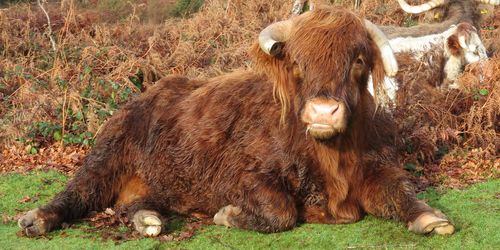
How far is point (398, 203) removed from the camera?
199 inches

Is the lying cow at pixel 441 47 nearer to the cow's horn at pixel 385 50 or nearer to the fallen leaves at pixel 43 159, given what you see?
the cow's horn at pixel 385 50

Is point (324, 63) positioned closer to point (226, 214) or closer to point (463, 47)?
point (226, 214)

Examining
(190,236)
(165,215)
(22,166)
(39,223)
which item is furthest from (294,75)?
(22,166)

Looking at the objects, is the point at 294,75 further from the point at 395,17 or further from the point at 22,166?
the point at 395,17

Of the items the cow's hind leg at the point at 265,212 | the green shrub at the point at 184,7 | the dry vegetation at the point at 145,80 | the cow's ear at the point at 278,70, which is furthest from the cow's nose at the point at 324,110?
the green shrub at the point at 184,7

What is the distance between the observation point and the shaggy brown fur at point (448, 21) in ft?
32.6

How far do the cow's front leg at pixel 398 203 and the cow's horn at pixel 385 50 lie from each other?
32.2 inches

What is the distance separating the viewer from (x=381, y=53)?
205 inches

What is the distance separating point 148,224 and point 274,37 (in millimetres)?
1831

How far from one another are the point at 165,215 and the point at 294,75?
1938 mm

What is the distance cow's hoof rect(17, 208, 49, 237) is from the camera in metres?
5.62

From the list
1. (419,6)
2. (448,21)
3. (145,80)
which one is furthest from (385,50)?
(419,6)

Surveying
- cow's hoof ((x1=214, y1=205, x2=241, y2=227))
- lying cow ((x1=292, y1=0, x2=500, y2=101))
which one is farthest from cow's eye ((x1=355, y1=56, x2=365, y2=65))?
lying cow ((x1=292, y1=0, x2=500, y2=101))

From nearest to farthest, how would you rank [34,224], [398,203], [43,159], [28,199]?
[398,203]
[34,224]
[28,199]
[43,159]
